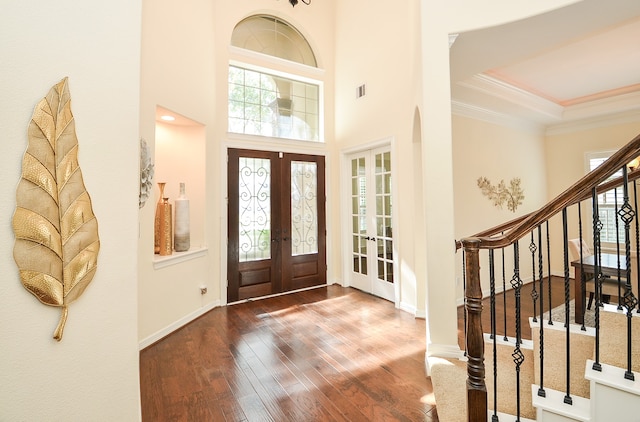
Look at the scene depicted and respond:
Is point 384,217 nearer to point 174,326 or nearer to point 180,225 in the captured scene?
point 180,225

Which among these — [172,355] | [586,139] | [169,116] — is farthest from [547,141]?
[172,355]

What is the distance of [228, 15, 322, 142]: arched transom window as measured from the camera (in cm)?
455

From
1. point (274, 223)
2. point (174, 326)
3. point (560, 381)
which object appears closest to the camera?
point (560, 381)

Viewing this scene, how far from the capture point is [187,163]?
4.04m

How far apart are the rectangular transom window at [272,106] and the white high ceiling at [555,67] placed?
239 cm

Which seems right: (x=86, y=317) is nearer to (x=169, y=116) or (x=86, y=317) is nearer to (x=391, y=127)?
(x=169, y=116)

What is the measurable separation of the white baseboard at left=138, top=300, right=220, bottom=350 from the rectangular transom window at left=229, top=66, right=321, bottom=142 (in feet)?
8.65

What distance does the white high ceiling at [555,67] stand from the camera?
2.44 metres

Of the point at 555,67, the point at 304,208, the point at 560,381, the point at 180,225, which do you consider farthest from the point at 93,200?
the point at 555,67

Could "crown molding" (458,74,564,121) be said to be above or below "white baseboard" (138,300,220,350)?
above

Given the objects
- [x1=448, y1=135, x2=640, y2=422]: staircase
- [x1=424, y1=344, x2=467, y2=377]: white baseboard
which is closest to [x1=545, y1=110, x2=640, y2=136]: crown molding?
[x1=448, y1=135, x2=640, y2=422]: staircase

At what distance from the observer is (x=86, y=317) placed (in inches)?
56.1

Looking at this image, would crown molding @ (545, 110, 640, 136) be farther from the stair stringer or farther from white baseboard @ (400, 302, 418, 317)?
the stair stringer

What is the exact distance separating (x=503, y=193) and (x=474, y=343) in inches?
175
